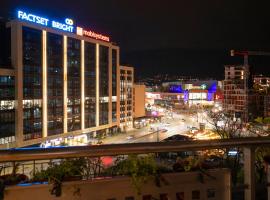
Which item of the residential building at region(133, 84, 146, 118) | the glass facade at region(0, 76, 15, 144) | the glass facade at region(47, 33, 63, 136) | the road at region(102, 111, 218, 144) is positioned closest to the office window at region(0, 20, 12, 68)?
the glass facade at region(0, 76, 15, 144)

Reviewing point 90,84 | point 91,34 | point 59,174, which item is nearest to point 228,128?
point 59,174

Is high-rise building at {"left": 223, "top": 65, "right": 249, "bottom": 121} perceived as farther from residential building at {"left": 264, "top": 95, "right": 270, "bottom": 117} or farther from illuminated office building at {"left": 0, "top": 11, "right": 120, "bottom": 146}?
illuminated office building at {"left": 0, "top": 11, "right": 120, "bottom": 146}

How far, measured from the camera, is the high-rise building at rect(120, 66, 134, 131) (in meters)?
47.8

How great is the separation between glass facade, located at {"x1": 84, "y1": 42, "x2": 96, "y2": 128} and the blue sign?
3584 mm

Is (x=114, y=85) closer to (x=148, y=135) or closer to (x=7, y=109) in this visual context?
(x=148, y=135)

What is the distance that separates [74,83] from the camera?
37.5m

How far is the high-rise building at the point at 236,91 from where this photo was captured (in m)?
57.8

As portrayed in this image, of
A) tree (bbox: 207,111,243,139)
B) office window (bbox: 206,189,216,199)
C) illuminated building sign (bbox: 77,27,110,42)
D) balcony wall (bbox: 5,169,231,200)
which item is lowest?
tree (bbox: 207,111,243,139)

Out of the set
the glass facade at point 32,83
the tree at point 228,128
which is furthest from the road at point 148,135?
the glass facade at point 32,83

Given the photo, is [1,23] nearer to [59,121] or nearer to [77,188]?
[59,121]

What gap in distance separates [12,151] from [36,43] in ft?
106

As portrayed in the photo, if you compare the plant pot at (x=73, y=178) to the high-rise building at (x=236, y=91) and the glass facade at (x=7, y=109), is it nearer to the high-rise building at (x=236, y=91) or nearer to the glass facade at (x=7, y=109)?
the glass facade at (x=7, y=109)

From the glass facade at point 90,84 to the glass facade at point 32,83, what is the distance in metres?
8.14

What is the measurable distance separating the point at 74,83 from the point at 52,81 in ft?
12.6
